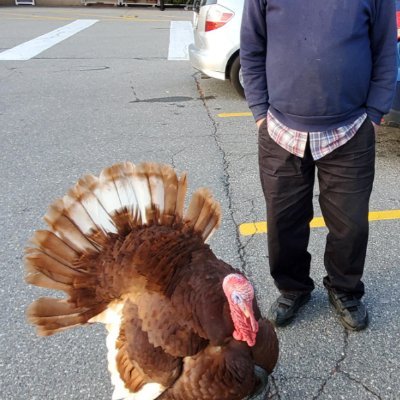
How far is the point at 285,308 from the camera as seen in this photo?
9.50ft

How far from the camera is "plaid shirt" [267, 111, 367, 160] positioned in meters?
2.38

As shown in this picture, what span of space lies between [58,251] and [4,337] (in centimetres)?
96

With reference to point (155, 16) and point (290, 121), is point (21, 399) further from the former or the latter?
point (155, 16)

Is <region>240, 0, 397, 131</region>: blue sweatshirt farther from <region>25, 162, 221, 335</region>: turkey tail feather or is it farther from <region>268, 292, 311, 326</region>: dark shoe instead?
<region>268, 292, 311, 326</region>: dark shoe

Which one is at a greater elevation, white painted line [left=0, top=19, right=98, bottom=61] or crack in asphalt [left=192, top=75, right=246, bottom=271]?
crack in asphalt [left=192, top=75, right=246, bottom=271]

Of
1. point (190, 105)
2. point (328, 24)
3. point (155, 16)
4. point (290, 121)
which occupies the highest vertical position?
point (328, 24)

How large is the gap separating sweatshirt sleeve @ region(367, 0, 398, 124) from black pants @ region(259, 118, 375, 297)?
0.10 m

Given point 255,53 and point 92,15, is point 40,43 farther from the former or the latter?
point 255,53

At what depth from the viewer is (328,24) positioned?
2.16 metres

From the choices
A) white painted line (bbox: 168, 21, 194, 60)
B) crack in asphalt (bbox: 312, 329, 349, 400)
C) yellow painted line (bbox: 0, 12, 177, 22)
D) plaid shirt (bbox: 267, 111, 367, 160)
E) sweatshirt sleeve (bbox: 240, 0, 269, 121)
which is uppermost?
sweatshirt sleeve (bbox: 240, 0, 269, 121)

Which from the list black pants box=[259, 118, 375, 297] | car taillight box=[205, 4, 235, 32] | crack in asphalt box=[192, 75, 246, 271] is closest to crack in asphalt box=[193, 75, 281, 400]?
crack in asphalt box=[192, 75, 246, 271]

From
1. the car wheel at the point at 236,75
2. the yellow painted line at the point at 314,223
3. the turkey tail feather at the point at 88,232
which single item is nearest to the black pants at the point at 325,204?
the turkey tail feather at the point at 88,232

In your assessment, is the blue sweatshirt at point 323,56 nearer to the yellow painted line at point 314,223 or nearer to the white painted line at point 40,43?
the yellow painted line at point 314,223

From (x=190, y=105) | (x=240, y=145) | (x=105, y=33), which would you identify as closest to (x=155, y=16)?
(x=105, y=33)
